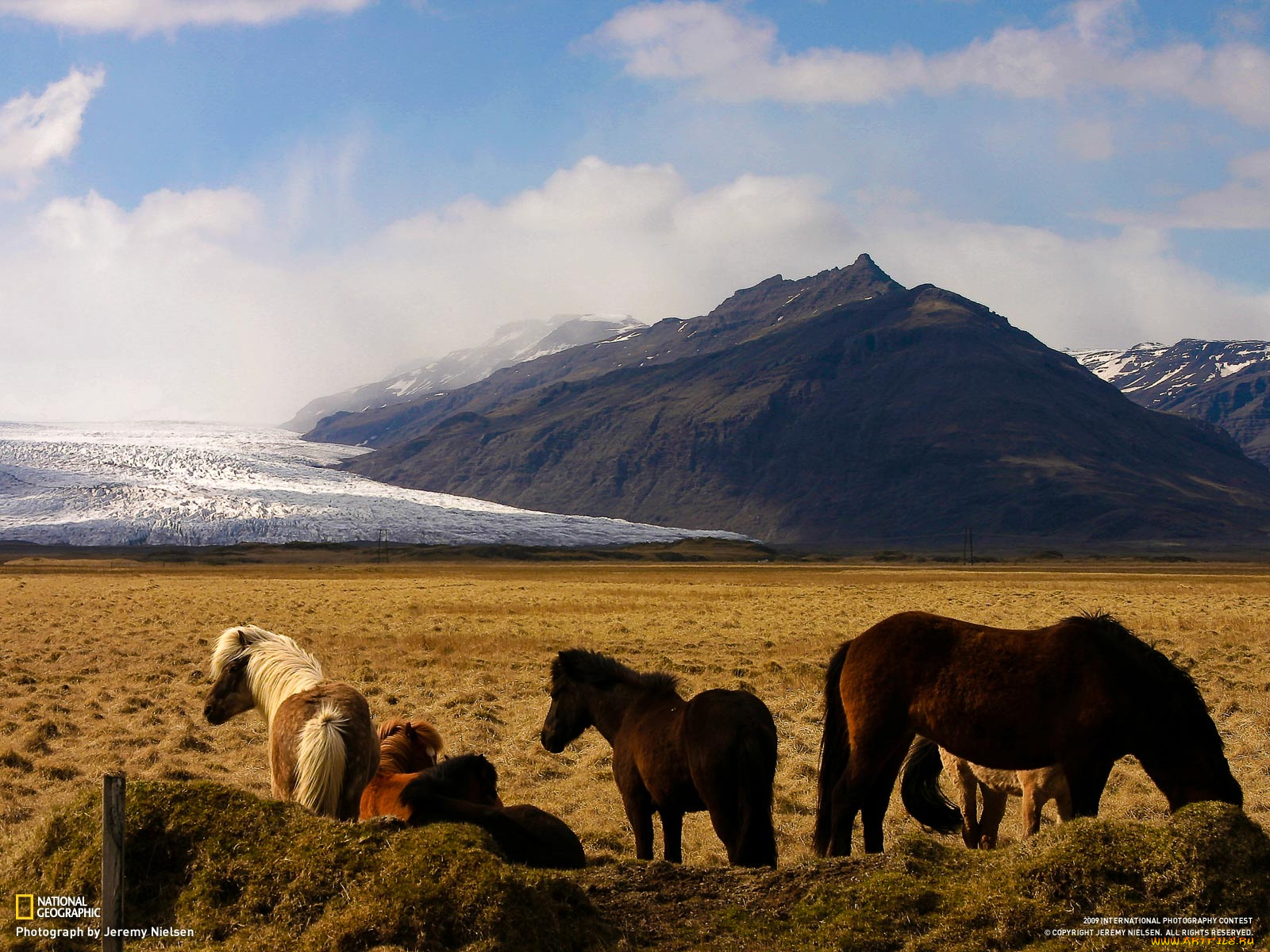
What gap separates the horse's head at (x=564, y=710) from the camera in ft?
33.4

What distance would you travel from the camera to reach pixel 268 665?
9.73 meters

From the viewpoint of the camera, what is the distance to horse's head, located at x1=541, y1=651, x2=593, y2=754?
10188 mm

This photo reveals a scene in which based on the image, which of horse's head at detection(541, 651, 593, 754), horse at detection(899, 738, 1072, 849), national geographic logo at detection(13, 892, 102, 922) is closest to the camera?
national geographic logo at detection(13, 892, 102, 922)

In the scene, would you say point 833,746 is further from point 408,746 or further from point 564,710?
point 408,746

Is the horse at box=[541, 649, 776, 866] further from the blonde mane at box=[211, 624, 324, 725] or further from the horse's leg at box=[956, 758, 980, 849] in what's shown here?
the blonde mane at box=[211, 624, 324, 725]

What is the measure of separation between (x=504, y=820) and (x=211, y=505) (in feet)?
398

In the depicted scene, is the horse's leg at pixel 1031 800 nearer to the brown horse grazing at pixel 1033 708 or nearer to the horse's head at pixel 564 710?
the brown horse grazing at pixel 1033 708

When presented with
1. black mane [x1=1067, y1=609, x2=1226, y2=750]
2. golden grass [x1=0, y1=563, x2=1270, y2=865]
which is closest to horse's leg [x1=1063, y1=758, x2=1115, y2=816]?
black mane [x1=1067, y1=609, x2=1226, y2=750]

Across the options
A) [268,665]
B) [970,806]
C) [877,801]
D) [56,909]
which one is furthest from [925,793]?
[56,909]

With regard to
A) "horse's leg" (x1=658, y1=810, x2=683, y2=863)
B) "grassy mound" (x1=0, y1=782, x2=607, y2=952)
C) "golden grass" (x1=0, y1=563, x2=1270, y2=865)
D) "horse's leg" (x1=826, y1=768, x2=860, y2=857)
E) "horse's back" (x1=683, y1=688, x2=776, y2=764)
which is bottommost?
"golden grass" (x1=0, y1=563, x2=1270, y2=865)

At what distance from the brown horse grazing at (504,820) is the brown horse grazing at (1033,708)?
2.19m

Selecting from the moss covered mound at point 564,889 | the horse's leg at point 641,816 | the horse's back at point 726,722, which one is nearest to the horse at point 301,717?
the moss covered mound at point 564,889

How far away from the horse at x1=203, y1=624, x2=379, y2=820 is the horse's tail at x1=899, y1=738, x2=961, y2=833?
4.79 metres

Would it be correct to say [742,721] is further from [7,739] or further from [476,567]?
[476,567]
